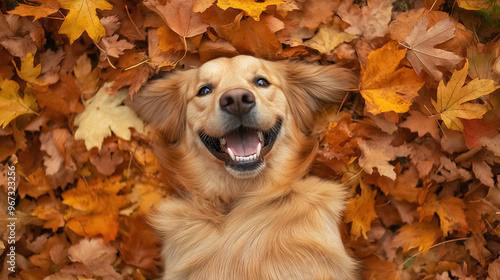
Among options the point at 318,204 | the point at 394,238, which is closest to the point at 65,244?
the point at 318,204

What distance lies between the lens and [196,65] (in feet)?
9.46

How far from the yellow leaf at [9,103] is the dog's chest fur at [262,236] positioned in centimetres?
108

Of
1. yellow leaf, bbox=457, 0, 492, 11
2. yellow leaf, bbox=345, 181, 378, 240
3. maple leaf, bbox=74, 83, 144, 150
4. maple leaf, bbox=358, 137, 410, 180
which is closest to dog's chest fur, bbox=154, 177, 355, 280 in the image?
yellow leaf, bbox=345, 181, 378, 240

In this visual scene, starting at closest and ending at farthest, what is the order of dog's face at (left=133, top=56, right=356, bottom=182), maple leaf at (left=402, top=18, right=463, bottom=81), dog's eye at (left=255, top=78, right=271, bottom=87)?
1. dog's face at (left=133, top=56, right=356, bottom=182)
2. maple leaf at (left=402, top=18, right=463, bottom=81)
3. dog's eye at (left=255, top=78, right=271, bottom=87)

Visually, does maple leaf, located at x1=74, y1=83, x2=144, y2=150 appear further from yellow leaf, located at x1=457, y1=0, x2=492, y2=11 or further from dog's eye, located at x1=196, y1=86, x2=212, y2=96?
yellow leaf, located at x1=457, y1=0, x2=492, y2=11

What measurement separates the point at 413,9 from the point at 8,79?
2.56 meters

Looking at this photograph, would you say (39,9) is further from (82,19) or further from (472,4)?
(472,4)

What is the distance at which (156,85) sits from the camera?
9.57ft

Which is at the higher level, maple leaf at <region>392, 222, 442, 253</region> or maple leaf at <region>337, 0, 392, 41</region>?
maple leaf at <region>337, 0, 392, 41</region>

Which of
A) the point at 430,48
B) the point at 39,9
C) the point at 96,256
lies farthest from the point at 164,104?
the point at 430,48

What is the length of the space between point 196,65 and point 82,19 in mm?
730

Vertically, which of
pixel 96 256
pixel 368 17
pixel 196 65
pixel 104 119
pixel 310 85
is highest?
pixel 368 17

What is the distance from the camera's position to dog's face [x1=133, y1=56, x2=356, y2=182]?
244cm

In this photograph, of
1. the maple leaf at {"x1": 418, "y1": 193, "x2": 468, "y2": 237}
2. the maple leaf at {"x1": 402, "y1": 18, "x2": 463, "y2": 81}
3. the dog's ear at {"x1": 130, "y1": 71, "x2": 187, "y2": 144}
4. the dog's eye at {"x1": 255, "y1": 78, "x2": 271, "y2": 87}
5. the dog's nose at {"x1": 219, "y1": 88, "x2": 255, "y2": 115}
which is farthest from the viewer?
the dog's ear at {"x1": 130, "y1": 71, "x2": 187, "y2": 144}
